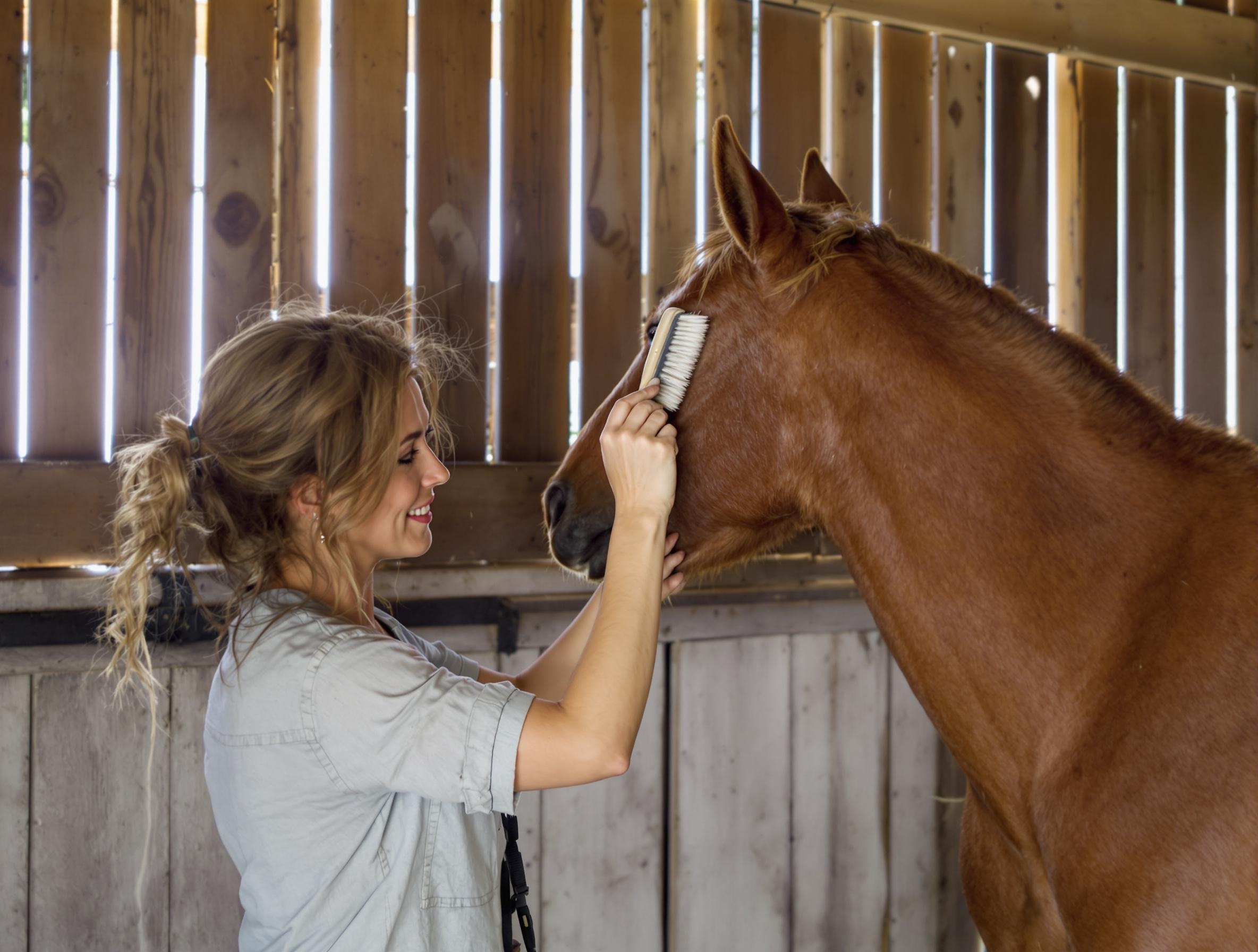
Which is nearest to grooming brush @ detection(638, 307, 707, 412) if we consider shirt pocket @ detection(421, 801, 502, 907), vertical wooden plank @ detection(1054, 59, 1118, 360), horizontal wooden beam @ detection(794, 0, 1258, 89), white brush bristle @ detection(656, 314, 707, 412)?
white brush bristle @ detection(656, 314, 707, 412)

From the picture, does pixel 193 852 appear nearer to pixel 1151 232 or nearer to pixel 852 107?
pixel 852 107

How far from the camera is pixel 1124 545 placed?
110 centimetres

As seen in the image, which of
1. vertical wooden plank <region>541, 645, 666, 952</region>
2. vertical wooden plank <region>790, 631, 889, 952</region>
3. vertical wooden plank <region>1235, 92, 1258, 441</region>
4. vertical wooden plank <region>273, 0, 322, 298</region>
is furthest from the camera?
vertical wooden plank <region>1235, 92, 1258, 441</region>

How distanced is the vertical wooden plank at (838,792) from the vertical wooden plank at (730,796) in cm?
4

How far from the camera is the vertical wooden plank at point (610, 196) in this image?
2266mm

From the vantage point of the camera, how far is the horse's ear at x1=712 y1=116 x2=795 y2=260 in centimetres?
118

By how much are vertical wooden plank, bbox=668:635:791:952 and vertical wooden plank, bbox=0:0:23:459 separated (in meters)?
1.56

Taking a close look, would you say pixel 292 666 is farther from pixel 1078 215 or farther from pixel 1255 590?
pixel 1078 215

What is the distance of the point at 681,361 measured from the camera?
1.31m

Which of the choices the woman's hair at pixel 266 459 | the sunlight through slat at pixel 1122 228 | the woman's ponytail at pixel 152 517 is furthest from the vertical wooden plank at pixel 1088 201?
the woman's ponytail at pixel 152 517

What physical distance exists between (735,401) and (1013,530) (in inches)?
15.8

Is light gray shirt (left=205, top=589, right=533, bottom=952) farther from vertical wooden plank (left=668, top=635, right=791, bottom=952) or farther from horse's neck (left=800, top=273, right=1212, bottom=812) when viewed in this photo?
vertical wooden plank (left=668, top=635, right=791, bottom=952)

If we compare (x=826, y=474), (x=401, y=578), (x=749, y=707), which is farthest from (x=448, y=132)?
(x=749, y=707)

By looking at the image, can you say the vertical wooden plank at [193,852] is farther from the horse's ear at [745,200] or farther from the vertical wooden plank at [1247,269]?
the vertical wooden plank at [1247,269]
